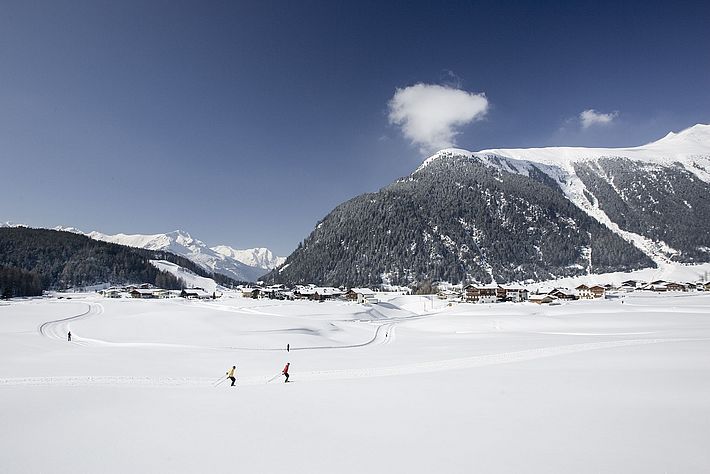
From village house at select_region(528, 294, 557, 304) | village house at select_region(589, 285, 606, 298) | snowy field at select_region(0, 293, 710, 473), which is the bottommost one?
village house at select_region(528, 294, 557, 304)

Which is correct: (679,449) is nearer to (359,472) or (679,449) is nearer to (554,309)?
(359,472)

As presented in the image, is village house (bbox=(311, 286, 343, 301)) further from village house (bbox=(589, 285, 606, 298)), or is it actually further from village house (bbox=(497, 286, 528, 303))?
village house (bbox=(589, 285, 606, 298))

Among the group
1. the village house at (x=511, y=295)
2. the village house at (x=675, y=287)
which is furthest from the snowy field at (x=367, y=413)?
the village house at (x=675, y=287)

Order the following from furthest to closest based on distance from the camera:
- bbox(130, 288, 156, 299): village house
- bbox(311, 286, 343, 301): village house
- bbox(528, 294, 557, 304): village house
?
bbox(130, 288, 156, 299): village house < bbox(311, 286, 343, 301): village house < bbox(528, 294, 557, 304): village house

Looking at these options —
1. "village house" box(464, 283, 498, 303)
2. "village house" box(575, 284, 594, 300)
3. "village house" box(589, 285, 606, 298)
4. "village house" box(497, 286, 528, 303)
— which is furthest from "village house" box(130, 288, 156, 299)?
"village house" box(589, 285, 606, 298)

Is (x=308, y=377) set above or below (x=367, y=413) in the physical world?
below

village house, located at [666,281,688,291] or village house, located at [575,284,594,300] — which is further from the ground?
village house, located at [666,281,688,291]

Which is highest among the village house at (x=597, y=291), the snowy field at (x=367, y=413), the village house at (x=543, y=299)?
the snowy field at (x=367, y=413)

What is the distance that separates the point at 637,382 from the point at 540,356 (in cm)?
1256

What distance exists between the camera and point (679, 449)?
10.0 metres

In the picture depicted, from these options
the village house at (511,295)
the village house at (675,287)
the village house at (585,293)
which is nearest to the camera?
the village house at (585,293)

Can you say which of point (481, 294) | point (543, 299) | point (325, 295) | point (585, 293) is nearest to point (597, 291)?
point (585, 293)

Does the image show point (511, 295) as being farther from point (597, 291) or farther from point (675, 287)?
point (675, 287)

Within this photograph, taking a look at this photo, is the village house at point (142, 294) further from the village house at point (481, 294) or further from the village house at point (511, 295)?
the village house at point (511, 295)
